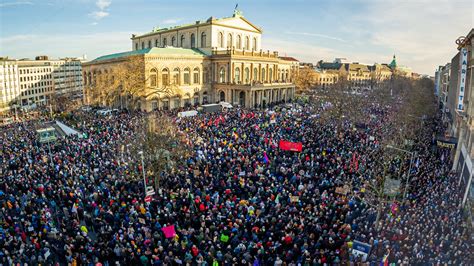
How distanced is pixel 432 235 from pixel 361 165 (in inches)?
361

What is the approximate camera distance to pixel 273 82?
2470 inches

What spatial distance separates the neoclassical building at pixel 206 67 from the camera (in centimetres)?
4966

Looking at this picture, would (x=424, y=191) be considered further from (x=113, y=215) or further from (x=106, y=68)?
(x=106, y=68)

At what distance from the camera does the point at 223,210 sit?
49.4ft

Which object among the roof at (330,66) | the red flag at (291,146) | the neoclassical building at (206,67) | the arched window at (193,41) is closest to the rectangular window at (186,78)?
the neoclassical building at (206,67)

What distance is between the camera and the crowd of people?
1253 centimetres

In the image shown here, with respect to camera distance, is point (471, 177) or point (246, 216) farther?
point (471, 177)

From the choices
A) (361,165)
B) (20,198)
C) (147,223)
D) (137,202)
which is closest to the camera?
(147,223)

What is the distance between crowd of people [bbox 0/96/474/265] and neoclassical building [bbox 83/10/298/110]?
25.3 metres

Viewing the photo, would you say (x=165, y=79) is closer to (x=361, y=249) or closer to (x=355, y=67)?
(x=361, y=249)

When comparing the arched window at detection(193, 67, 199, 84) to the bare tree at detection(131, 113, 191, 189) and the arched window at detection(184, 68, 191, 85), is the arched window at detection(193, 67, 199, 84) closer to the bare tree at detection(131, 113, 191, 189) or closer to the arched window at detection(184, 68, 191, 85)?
the arched window at detection(184, 68, 191, 85)

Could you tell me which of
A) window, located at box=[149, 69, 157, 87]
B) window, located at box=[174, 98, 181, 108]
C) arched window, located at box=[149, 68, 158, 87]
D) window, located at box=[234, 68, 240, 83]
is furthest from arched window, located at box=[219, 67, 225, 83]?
window, located at box=[149, 69, 157, 87]

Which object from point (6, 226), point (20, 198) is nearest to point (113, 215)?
point (6, 226)

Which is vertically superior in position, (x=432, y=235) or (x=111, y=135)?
(x=111, y=135)
